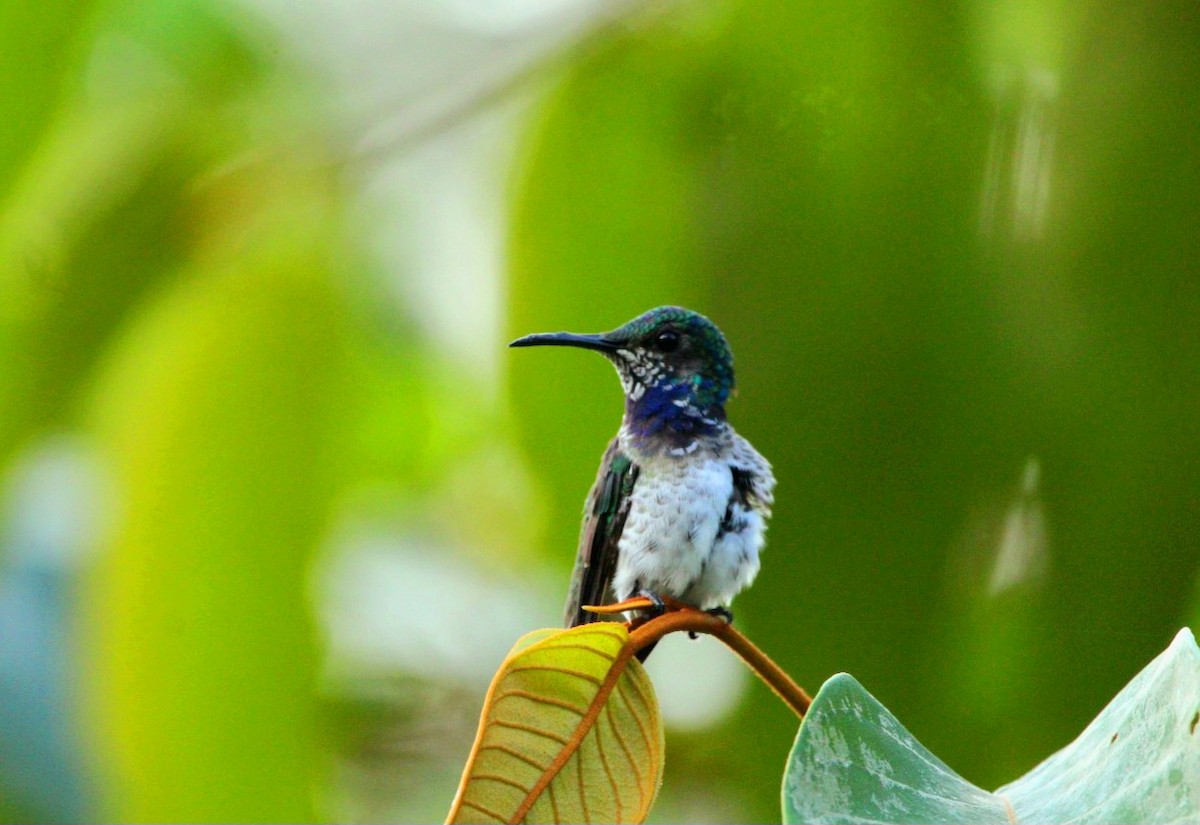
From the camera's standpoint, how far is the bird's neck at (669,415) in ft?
5.29

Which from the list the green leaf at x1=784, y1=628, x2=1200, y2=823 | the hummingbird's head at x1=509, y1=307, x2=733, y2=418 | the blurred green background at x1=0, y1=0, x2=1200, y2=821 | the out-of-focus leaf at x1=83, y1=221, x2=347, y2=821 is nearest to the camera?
the green leaf at x1=784, y1=628, x2=1200, y2=823

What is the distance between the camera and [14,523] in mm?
1897

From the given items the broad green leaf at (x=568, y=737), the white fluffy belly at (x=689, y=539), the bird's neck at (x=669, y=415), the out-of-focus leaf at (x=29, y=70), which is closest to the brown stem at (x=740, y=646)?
the broad green leaf at (x=568, y=737)

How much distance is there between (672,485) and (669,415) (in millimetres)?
115

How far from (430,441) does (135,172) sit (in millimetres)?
679

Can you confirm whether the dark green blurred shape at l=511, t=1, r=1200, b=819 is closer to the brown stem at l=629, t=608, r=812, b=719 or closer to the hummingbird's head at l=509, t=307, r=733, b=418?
the hummingbird's head at l=509, t=307, r=733, b=418

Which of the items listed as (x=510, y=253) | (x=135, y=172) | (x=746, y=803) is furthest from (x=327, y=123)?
(x=746, y=803)

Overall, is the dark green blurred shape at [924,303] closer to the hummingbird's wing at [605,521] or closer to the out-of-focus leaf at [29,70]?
the hummingbird's wing at [605,521]

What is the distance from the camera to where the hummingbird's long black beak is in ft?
4.44

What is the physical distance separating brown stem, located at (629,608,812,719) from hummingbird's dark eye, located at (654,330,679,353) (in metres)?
0.62

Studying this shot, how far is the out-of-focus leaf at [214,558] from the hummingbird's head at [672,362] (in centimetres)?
39

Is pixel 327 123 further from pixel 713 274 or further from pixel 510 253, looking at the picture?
pixel 713 274

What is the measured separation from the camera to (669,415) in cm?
162

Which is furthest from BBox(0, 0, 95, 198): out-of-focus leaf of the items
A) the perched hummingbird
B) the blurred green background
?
the perched hummingbird
